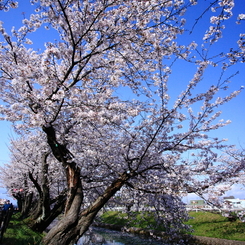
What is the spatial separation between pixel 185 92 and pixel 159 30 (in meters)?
2.11

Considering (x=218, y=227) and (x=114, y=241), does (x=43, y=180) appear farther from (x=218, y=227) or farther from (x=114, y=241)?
(x=218, y=227)

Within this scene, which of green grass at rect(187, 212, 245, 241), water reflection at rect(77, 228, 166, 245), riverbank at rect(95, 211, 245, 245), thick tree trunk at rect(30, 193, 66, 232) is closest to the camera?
thick tree trunk at rect(30, 193, 66, 232)

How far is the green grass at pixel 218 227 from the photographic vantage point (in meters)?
15.4

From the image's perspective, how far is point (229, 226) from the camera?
1695cm

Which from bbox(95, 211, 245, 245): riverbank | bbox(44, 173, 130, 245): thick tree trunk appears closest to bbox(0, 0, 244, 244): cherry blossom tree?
bbox(44, 173, 130, 245): thick tree trunk

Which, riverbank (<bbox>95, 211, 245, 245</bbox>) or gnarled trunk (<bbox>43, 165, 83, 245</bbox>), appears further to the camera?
riverbank (<bbox>95, 211, 245, 245</bbox>)

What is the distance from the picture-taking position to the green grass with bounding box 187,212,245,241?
1541 cm

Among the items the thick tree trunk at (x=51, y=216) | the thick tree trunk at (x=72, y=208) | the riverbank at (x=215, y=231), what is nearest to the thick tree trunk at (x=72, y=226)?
the thick tree trunk at (x=72, y=208)

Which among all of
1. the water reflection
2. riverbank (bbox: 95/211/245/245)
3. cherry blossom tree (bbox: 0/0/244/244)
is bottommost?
the water reflection

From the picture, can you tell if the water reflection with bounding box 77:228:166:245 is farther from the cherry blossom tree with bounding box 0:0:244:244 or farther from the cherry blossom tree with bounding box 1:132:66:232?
the cherry blossom tree with bounding box 0:0:244:244

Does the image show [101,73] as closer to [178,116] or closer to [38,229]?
[178,116]

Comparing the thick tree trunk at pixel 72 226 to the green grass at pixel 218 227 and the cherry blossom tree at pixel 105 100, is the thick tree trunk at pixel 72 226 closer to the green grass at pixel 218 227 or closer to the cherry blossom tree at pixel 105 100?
the cherry blossom tree at pixel 105 100

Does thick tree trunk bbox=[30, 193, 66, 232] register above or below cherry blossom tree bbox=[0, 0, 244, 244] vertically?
below

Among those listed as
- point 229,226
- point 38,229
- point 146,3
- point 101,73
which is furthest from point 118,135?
point 229,226
